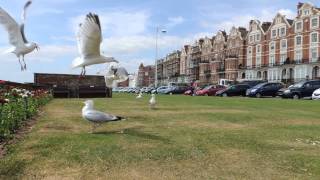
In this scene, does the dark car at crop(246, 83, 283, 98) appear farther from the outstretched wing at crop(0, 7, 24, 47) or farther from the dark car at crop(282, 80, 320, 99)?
the outstretched wing at crop(0, 7, 24, 47)

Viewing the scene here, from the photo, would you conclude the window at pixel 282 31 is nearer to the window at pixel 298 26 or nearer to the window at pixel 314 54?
the window at pixel 298 26

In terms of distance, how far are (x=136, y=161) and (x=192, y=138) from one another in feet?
9.15

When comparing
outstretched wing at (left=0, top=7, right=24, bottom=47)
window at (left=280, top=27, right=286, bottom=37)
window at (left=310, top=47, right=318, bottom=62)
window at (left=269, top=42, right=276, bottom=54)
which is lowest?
outstretched wing at (left=0, top=7, right=24, bottom=47)

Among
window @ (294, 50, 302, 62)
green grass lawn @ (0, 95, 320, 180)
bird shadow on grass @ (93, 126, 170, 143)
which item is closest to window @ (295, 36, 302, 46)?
window @ (294, 50, 302, 62)

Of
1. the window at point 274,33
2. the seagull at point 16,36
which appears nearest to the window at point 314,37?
the window at point 274,33

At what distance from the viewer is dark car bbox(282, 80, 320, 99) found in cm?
3994

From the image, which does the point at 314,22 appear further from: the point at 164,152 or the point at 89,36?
the point at 89,36

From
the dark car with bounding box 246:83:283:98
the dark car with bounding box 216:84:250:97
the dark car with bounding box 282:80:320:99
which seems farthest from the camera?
the dark car with bounding box 216:84:250:97

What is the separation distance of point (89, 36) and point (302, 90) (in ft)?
112

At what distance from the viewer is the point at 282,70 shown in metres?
92.8

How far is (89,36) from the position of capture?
26.7ft

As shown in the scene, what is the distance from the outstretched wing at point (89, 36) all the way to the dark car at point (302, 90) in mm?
33969

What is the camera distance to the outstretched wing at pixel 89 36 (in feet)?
26.3

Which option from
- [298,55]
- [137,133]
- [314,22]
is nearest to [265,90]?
[137,133]
